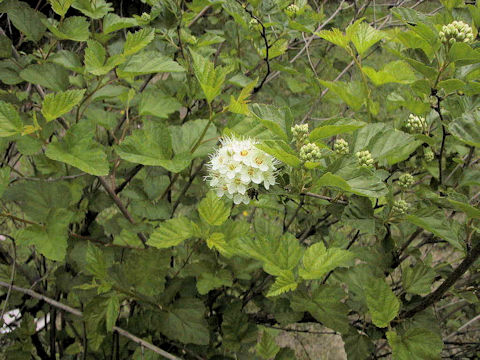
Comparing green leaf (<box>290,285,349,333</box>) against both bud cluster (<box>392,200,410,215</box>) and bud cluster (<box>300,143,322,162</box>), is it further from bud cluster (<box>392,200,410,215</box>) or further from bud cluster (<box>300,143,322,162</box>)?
bud cluster (<box>300,143,322,162</box>)

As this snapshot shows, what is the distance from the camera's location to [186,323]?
51.5 inches

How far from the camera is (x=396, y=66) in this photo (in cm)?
114

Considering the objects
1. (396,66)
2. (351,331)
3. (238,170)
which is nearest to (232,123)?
(238,170)

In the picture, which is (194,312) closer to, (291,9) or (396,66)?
(396,66)

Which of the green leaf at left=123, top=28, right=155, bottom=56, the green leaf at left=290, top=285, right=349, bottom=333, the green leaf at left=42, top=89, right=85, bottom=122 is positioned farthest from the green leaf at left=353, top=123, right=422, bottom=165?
the green leaf at left=42, top=89, right=85, bottom=122

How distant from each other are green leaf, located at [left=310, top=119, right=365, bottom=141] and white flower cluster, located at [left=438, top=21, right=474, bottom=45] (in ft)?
1.03

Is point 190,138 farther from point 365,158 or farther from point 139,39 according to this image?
point 365,158

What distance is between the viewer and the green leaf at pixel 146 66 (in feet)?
3.48

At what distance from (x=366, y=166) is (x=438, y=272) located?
0.57m

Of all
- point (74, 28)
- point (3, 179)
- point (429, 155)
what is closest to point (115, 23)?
point (74, 28)

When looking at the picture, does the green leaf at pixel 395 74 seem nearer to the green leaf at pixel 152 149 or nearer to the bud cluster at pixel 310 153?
the bud cluster at pixel 310 153

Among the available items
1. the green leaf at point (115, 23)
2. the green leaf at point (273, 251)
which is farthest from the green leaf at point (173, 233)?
Result: the green leaf at point (115, 23)

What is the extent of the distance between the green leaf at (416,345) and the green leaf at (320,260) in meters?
0.22

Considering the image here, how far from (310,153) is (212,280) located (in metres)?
0.65
